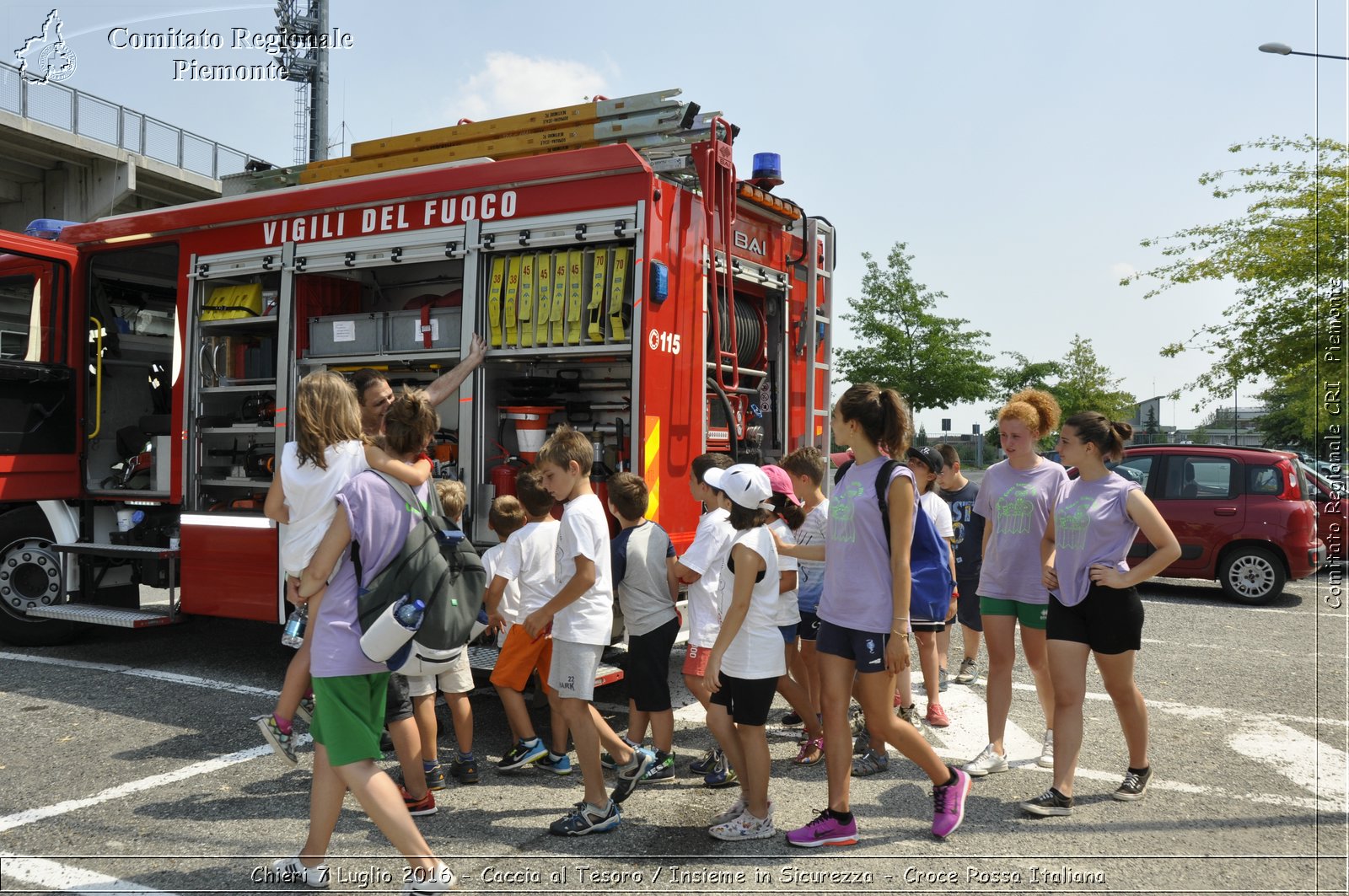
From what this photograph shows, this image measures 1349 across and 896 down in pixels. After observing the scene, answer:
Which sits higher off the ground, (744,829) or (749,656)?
(749,656)

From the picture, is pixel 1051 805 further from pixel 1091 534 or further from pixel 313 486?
pixel 313 486

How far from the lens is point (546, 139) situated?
6160mm

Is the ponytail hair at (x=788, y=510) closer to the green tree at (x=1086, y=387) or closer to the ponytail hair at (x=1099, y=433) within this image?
the ponytail hair at (x=1099, y=433)

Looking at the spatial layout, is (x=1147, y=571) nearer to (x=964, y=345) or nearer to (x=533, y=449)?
(x=533, y=449)

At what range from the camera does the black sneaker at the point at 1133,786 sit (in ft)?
14.2

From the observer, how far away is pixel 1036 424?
15.8ft

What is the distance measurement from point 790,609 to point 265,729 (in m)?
2.31

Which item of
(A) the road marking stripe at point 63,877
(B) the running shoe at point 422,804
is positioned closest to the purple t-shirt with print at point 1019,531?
(B) the running shoe at point 422,804

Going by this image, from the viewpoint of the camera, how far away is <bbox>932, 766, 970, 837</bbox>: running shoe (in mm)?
3857

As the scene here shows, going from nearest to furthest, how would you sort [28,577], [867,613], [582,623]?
[867,613] → [582,623] → [28,577]

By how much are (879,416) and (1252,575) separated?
8651 mm

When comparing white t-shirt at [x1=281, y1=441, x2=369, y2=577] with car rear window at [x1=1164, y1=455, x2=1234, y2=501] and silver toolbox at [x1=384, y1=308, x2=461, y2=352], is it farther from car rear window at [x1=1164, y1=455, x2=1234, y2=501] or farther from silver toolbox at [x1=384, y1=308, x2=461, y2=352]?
car rear window at [x1=1164, y1=455, x2=1234, y2=501]

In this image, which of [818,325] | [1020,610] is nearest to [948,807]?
[1020,610]

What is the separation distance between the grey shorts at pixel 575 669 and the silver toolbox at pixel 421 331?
2.52 meters
